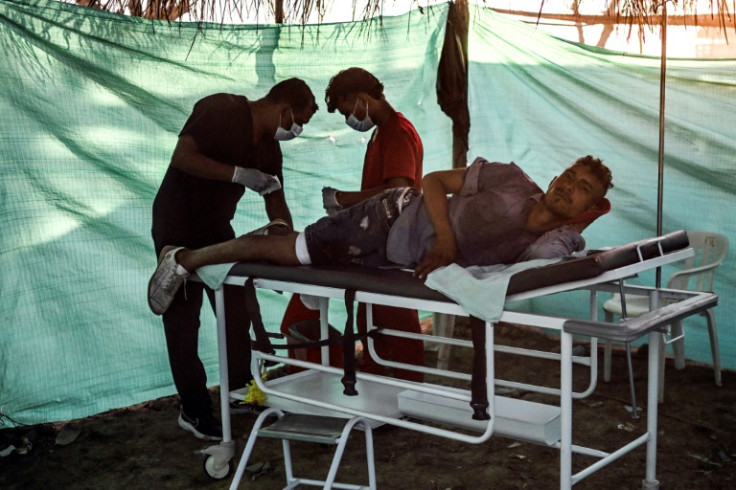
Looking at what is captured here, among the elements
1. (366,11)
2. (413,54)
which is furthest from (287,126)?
(413,54)

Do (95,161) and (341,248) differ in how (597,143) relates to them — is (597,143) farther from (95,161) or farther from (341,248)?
(95,161)

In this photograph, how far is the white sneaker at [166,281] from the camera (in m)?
3.00

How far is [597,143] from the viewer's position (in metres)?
4.34

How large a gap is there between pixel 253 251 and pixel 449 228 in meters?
0.75

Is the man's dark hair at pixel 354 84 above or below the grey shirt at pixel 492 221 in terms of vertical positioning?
above

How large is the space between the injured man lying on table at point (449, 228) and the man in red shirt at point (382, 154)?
1.72 ft

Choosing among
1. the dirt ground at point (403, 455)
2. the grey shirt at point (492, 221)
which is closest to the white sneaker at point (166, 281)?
the dirt ground at point (403, 455)

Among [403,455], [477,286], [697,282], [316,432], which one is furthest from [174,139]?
[697,282]

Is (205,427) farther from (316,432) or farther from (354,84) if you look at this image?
(354,84)

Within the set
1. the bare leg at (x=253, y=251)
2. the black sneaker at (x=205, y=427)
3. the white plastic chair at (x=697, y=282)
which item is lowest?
the black sneaker at (x=205, y=427)

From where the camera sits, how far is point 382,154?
3.49 m

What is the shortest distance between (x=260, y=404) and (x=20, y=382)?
121 cm

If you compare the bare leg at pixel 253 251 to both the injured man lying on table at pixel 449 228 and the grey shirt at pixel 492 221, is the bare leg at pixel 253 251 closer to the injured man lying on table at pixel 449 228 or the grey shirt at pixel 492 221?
the injured man lying on table at pixel 449 228

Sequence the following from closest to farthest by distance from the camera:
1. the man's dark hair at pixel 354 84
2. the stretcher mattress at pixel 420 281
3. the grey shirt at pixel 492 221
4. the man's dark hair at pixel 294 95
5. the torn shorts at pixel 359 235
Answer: the stretcher mattress at pixel 420 281 < the grey shirt at pixel 492 221 < the torn shorts at pixel 359 235 < the man's dark hair at pixel 294 95 < the man's dark hair at pixel 354 84
